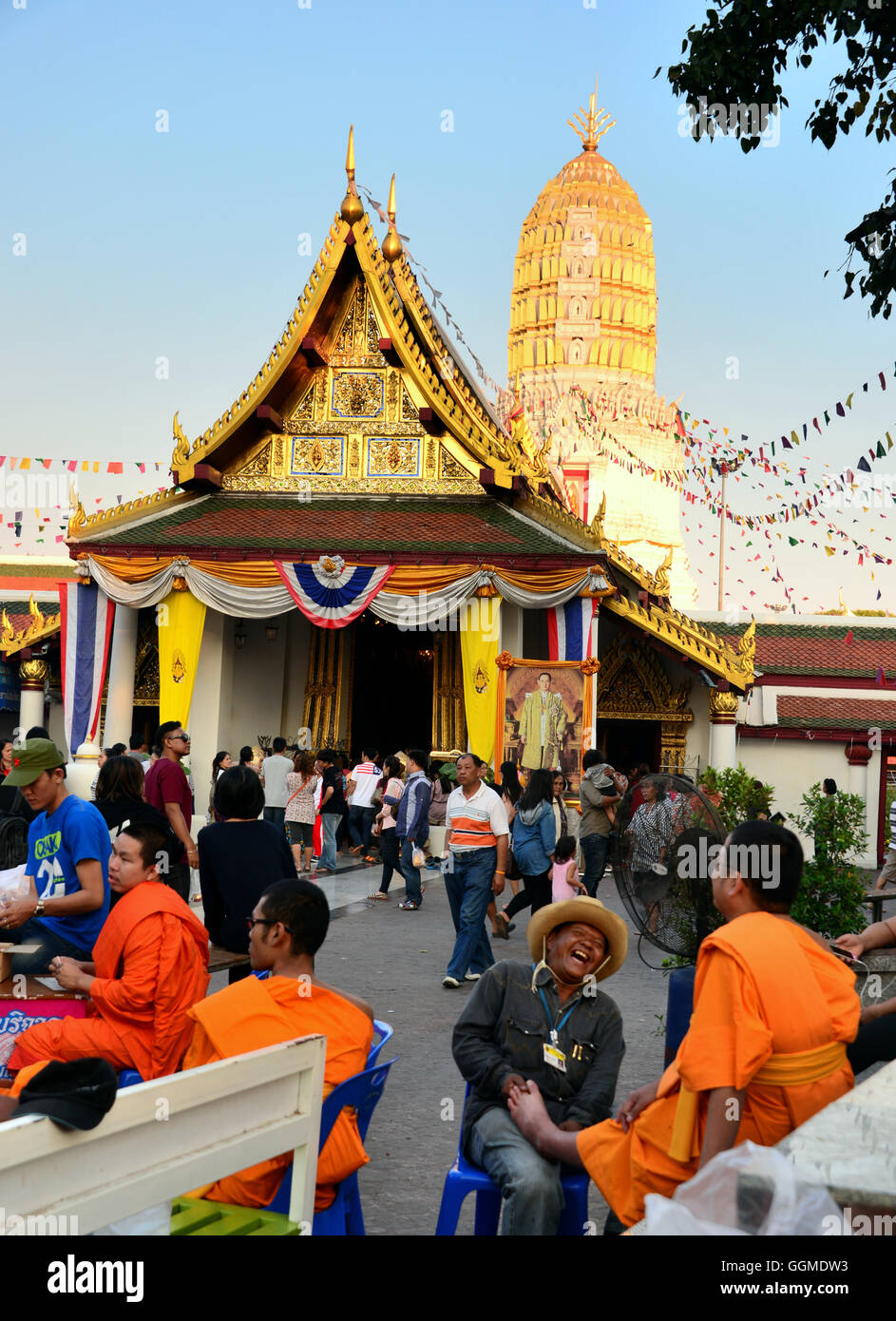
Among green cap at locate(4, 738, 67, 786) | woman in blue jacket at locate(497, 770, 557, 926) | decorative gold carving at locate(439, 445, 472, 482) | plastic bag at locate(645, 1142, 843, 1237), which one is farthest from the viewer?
decorative gold carving at locate(439, 445, 472, 482)

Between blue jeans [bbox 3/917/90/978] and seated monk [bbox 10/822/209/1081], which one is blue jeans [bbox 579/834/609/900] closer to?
blue jeans [bbox 3/917/90/978]

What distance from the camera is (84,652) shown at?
20.0 meters

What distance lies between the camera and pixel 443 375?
67.8 ft

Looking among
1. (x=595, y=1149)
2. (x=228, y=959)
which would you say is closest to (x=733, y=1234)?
(x=595, y=1149)

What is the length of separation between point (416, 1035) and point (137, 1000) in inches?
139

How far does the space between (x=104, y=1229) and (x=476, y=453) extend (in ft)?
59.1

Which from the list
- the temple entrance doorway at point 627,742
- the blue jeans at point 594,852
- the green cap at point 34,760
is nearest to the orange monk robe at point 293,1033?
the green cap at point 34,760

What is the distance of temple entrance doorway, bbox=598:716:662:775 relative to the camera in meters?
23.3

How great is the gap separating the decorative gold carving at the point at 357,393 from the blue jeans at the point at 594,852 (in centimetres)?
1074

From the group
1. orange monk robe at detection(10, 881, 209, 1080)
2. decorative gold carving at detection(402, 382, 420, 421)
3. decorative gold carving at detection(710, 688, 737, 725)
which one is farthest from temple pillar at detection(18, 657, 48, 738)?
orange monk robe at detection(10, 881, 209, 1080)

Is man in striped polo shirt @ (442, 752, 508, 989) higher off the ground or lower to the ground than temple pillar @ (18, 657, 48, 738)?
lower

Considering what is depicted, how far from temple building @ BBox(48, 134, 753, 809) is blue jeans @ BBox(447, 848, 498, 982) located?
9492 mm

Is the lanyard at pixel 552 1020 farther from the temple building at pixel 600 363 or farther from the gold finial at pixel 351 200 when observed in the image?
the temple building at pixel 600 363

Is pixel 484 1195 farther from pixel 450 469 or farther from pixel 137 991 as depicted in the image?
pixel 450 469
